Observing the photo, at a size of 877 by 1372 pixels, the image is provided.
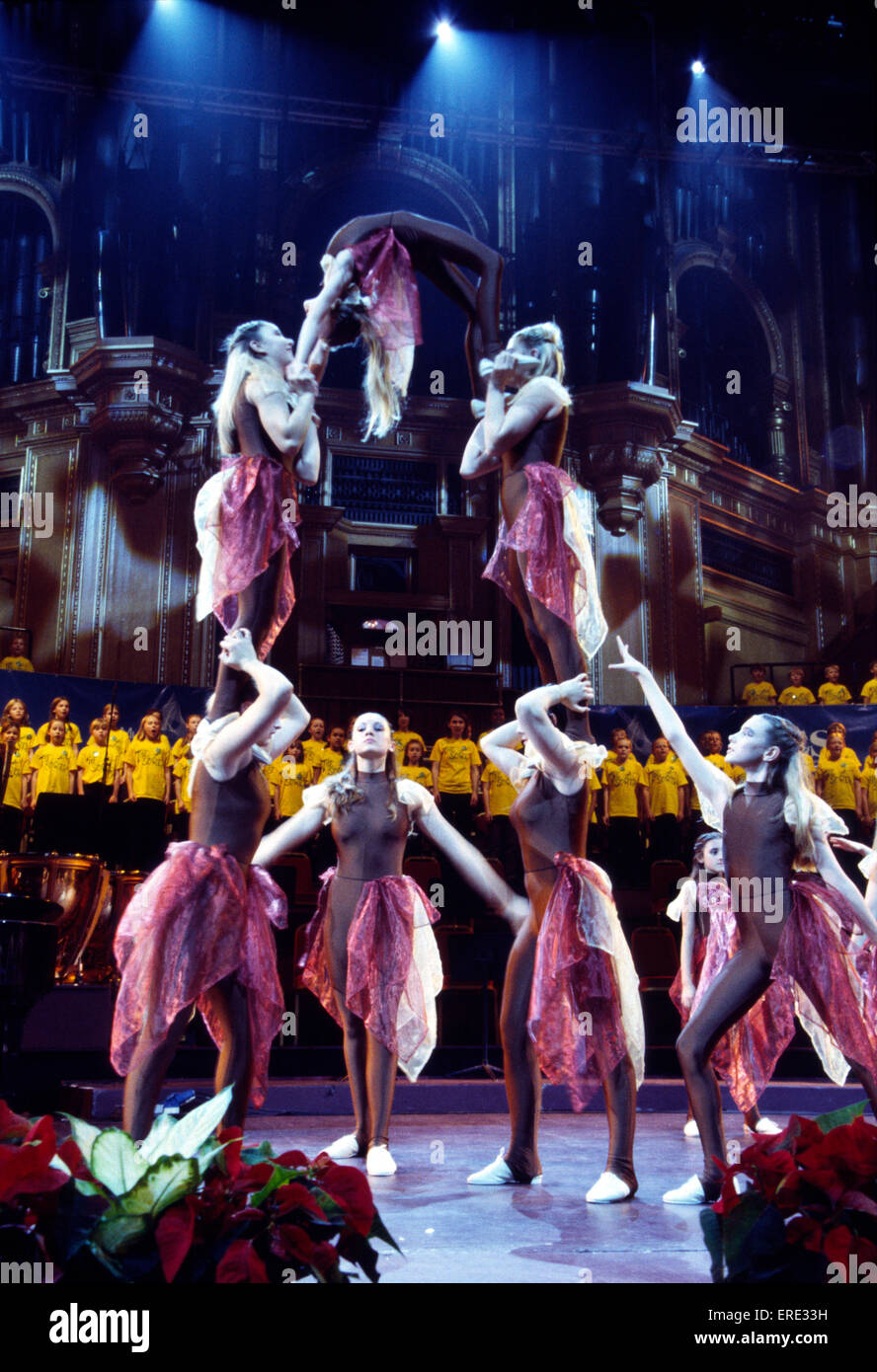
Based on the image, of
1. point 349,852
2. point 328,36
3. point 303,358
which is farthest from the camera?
point 328,36

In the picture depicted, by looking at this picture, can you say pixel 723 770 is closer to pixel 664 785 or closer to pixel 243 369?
pixel 664 785

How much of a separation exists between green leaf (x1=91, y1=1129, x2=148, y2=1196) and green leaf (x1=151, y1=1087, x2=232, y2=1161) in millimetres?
49

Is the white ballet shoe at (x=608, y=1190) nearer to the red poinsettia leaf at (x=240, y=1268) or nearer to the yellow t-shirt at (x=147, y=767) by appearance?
the red poinsettia leaf at (x=240, y=1268)

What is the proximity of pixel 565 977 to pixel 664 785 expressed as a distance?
24.2 feet

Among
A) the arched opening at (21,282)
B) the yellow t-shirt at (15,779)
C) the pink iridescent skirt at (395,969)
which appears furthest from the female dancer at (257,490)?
the arched opening at (21,282)

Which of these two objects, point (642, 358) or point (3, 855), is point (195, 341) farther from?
point (3, 855)

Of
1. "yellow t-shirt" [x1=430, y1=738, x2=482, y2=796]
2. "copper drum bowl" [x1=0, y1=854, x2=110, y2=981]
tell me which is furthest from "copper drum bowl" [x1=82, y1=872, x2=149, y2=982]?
"yellow t-shirt" [x1=430, y1=738, x2=482, y2=796]

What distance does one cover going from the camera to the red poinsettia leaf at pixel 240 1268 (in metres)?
1.58

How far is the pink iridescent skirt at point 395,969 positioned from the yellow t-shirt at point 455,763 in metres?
5.99

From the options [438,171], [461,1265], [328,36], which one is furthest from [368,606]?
[461,1265]

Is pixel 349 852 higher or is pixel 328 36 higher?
pixel 328 36

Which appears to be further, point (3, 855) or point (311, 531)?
point (311, 531)

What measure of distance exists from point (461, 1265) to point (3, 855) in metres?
4.06

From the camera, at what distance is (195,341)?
532 inches
